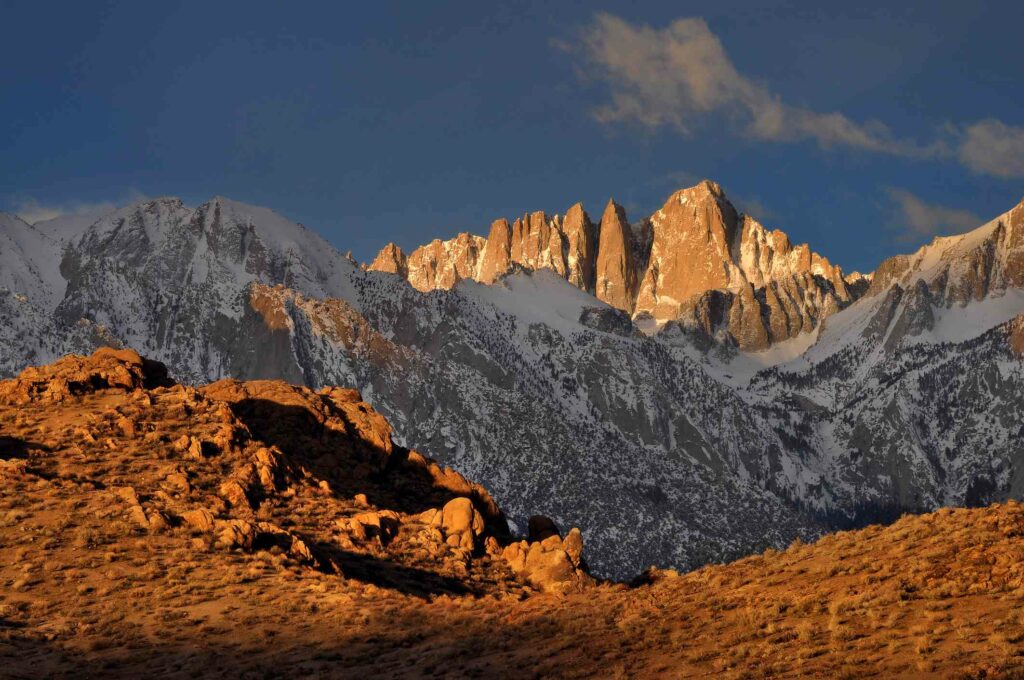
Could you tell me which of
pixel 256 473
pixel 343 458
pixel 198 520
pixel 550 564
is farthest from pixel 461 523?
pixel 198 520

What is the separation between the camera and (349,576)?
61094 mm

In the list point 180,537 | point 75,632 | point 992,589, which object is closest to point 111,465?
point 180,537

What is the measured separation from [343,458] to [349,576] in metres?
21.6

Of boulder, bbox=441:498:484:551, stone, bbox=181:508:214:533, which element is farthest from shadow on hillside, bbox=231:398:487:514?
stone, bbox=181:508:214:533

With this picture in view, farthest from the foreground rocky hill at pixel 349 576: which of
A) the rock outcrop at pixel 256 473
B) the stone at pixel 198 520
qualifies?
the rock outcrop at pixel 256 473

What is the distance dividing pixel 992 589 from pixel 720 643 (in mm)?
8918

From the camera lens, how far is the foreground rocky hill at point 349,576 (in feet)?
138

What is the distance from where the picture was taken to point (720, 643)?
42.6 m

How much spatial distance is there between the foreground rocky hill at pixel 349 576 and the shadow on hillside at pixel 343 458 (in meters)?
0.19

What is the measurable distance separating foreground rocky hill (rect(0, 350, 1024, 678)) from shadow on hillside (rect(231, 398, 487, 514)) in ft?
0.64

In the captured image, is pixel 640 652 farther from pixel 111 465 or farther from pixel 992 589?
pixel 111 465

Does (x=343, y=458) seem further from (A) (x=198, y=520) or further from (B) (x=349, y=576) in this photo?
(B) (x=349, y=576)

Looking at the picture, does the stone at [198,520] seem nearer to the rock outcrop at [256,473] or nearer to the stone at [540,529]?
the rock outcrop at [256,473]

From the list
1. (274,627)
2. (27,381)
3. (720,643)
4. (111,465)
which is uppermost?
(27,381)
